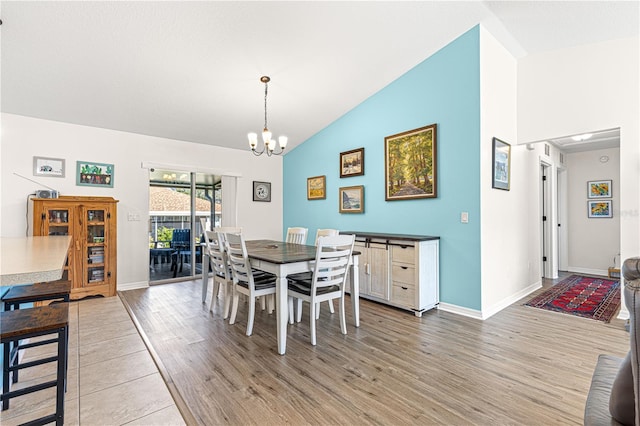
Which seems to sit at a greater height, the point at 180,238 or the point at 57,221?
the point at 57,221

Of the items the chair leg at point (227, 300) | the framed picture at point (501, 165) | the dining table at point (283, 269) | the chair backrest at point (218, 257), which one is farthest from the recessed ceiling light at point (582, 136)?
the chair leg at point (227, 300)

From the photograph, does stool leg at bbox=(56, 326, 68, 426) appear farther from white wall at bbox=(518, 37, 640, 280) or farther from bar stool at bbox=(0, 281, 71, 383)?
white wall at bbox=(518, 37, 640, 280)

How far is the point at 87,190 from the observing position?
4289 millimetres

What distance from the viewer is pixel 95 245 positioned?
4090mm

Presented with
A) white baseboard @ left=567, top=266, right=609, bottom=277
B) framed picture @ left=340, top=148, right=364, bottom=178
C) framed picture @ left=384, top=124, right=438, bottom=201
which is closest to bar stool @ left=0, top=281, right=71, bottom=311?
framed picture @ left=384, top=124, right=438, bottom=201

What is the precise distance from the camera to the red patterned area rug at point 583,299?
3.41 m

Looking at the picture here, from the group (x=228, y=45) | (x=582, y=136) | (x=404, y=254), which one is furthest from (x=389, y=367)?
(x=582, y=136)

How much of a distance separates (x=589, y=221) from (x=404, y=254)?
463 cm

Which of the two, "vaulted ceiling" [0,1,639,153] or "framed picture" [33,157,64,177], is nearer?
"vaulted ceiling" [0,1,639,153]

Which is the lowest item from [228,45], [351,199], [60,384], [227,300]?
[227,300]

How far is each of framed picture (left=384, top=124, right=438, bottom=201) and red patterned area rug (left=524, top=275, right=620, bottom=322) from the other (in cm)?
194

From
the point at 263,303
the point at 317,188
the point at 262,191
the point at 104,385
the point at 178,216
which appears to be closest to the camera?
the point at 104,385

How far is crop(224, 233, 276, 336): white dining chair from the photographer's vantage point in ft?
9.12

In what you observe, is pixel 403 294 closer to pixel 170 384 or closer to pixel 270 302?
pixel 270 302
